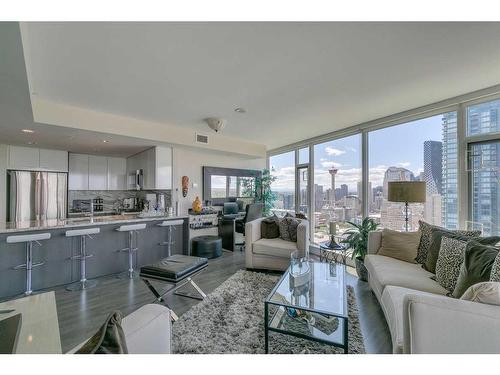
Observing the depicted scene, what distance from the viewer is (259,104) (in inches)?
117

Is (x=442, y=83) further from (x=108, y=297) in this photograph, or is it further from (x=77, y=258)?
(x=77, y=258)

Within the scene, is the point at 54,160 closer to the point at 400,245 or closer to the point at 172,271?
the point at 172,271

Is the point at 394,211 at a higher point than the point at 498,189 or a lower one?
lower

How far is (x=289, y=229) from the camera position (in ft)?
11.8

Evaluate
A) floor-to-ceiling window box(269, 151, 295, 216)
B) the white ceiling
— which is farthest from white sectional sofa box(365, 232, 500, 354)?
floor-to-ceiling window box(269, 151, 295, 216)

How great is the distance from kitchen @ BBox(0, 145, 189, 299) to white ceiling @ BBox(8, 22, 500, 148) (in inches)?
65.8

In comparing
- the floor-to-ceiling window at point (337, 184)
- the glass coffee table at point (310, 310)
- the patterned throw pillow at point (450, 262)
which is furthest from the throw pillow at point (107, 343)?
the floor-to-ceiling window at point (337, 184)

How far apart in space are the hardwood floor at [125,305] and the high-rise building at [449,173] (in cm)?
141

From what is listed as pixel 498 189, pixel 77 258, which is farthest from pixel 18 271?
pixel 498 189

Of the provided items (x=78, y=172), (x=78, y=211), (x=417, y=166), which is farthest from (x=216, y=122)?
(x=78, y=211)

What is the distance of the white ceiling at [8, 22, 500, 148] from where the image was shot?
158 cm

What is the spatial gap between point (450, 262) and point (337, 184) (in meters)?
2.61

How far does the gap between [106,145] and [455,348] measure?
17.0 ft

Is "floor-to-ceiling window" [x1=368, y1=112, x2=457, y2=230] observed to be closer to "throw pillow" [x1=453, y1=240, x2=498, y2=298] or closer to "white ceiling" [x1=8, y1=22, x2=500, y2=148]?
"white ceiling" [x1=8, y1=22, x2=500, y2=148]
